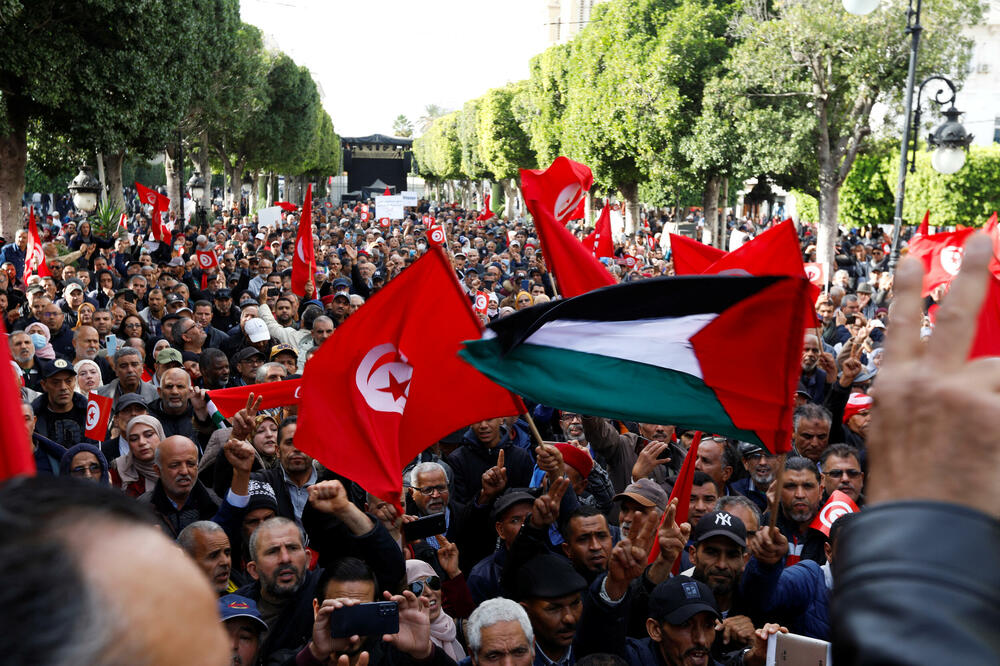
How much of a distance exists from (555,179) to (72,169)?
2209 centimetres

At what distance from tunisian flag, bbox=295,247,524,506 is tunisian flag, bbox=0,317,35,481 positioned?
3587 millimetres

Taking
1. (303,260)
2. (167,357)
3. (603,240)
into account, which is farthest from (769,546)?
(603,240)

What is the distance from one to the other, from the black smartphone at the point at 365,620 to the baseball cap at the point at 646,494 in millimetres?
1918

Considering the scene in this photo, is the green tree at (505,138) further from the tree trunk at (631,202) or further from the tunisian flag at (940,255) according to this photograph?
the tunisian flag at (940,255)

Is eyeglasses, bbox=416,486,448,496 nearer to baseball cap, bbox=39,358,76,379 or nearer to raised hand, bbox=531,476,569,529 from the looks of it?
raised hand, bbox=531,476,569,529

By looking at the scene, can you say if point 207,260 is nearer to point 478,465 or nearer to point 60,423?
point 60,423

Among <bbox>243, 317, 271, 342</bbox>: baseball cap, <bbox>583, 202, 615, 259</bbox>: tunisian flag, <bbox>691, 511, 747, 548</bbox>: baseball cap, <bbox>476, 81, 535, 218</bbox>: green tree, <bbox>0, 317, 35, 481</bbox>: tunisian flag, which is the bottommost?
<bbox>691, 511, 747, 548</bbox>: baseball cap

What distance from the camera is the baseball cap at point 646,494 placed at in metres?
5.25

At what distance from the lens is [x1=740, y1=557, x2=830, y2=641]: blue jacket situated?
443 centimetres

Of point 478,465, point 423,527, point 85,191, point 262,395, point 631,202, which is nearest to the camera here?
point 423,527

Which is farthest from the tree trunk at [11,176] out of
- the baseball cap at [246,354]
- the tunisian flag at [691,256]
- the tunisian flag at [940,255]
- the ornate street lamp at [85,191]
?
the tunisian flag at [940,255]

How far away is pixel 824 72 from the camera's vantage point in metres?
24.6

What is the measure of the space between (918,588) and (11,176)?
72.9 ft

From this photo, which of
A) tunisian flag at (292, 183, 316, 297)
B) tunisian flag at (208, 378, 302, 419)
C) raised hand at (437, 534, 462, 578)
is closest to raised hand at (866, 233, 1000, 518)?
raised hand at (437, 534, 462, 578)
